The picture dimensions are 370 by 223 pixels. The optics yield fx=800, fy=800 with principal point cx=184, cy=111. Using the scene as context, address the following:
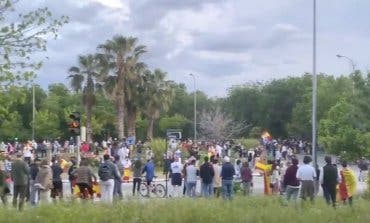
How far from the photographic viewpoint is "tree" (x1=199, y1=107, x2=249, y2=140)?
109 meters

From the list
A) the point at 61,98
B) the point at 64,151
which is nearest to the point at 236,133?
the point at 61,98

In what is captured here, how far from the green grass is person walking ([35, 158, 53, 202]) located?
7.23m

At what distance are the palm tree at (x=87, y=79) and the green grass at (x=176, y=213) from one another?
203 ft

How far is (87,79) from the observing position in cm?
7881

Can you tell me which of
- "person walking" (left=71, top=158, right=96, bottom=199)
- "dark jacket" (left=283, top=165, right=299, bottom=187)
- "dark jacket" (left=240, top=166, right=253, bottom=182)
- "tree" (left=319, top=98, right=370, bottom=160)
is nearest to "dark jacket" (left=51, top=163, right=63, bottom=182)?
"person walking" (left=71, top=158, right=96, bottom=199)

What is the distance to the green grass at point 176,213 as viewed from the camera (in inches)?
577

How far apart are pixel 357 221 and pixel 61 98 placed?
95.9m

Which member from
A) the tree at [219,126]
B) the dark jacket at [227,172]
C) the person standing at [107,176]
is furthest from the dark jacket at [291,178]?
the tree at [219,126]

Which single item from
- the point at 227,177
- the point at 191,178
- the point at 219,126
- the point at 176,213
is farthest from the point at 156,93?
the point at 176,213

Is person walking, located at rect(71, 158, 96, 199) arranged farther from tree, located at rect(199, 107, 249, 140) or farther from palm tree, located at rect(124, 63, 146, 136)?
tree, located at rect(199, 107, 249, 140)

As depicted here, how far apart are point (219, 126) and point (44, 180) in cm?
8534

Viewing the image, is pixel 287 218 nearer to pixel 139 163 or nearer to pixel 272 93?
pixel 139 163

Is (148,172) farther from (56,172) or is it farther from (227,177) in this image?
(56,172)

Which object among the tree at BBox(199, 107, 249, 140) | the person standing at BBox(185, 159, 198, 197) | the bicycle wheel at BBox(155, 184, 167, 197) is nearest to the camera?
the person standing at BBox(185, 159, 198, 197)
